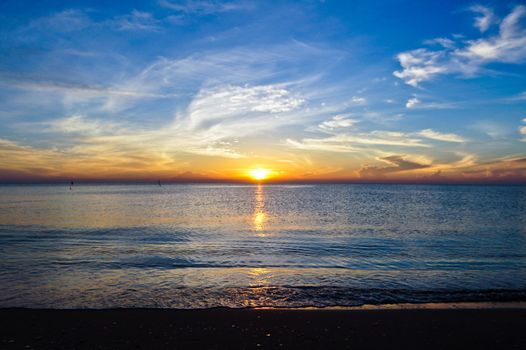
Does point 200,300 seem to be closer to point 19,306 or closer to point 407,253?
point 19,306

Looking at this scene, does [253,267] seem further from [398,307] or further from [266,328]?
[266,328]

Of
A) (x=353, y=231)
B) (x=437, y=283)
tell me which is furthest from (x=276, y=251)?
(x=353, y=231)

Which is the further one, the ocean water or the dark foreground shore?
the ocean water

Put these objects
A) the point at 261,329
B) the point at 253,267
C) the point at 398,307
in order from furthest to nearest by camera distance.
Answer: the point at 253,267
the point at 398,307
the point at 261,329

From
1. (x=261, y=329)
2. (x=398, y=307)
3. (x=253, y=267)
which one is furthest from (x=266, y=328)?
(x=253, y=267)

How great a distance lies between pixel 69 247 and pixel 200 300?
16.8 meters

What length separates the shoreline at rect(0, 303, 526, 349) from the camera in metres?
9.41

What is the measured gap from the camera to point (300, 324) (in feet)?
35.6

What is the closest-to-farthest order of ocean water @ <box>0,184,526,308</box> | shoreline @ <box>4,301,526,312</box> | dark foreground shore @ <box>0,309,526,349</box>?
dark foreground shore @ <box>0,309,526,349</box> → shoreline @ <box>4,301,526,312</box> → ocean water @ <box>0,184,526,308</box>

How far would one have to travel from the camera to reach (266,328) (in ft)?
34.2

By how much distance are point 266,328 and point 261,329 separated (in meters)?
0.18

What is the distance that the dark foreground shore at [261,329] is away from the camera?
30.9 feet

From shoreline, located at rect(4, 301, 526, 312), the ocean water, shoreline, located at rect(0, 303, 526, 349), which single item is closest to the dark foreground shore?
shoreline, located at rect(0, 303, 526, 349)

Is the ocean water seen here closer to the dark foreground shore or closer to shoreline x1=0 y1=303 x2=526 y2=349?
shoreline x1=0 y1=303 x2=526 y2=349
